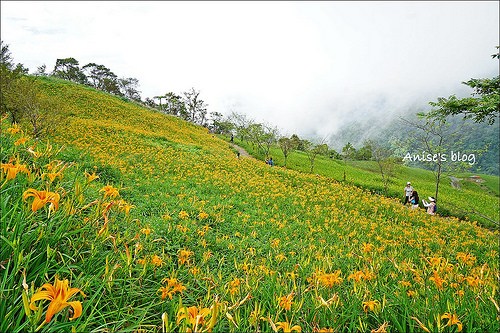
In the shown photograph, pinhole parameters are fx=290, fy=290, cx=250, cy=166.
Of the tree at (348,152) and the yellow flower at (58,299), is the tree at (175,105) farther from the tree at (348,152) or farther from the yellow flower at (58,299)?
the yellow flower at (58,299)

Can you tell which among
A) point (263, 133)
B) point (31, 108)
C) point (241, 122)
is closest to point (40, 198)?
point (31, 108)

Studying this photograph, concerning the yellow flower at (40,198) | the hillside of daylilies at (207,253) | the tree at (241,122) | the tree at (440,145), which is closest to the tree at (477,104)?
the hillside of daylilies at (207,253)

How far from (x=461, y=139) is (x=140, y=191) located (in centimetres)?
1274

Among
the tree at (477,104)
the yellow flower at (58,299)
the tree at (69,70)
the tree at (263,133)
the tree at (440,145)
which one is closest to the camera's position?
the yellow flower at (58,299)

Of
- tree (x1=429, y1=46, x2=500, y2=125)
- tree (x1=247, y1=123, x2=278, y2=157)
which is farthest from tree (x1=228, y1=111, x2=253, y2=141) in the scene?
tree (x1=429, y1=46, x2=500, y2=125)

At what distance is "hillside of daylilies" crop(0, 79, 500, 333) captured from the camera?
1694 millimetres

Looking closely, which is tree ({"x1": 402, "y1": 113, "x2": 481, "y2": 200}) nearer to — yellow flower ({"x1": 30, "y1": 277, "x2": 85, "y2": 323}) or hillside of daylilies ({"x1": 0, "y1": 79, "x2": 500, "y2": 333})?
hillside of daylilies ({"x1": 0, "y1": 79, "x2": 500, "y2": 333})

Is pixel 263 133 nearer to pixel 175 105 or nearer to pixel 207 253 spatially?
pixel 207 253

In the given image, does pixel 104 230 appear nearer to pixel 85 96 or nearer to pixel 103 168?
pixel 103 168

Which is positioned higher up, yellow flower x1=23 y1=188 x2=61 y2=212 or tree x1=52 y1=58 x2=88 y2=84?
tree x1=52 y1=58 x2=88 y2=84

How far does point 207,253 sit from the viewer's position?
11.2ft

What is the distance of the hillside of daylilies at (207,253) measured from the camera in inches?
66.7

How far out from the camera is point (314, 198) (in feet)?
30.7

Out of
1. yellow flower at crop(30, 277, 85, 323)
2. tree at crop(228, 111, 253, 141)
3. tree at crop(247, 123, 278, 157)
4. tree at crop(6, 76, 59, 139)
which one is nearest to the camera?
yellow flower at crop(30, 277, 85, 323)
